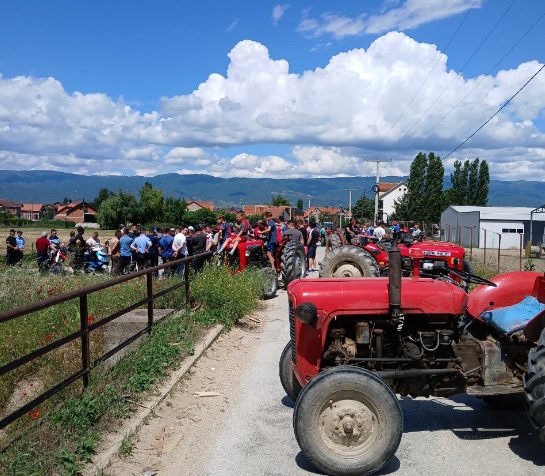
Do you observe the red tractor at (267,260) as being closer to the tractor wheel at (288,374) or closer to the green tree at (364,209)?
the tractor wheel at (288,374)

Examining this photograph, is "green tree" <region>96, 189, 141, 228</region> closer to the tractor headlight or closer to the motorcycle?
the motorcycle

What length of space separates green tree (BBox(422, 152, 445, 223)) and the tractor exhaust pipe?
69.7m

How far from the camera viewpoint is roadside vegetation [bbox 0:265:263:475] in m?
4.53

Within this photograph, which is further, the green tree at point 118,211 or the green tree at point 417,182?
the green tree at point 118,211

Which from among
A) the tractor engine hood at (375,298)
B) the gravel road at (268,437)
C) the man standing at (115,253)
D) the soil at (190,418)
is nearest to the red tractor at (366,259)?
the soil at (190,418)

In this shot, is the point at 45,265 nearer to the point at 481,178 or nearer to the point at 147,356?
the point at 147,356

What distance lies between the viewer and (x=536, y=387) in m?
4.68

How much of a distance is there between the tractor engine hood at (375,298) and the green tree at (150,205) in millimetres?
101192

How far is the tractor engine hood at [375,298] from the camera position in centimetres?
512

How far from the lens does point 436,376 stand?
17.3 ft

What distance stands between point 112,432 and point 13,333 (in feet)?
13.2

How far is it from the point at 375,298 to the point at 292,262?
9321 millimetres

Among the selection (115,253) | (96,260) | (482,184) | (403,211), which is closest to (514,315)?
(115,253)

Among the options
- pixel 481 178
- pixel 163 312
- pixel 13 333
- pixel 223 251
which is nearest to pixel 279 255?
pixel 223 251
